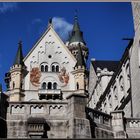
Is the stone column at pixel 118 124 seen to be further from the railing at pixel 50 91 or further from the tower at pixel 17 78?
the railing at pixel 50 91

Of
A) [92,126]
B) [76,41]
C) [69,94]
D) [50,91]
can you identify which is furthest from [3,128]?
[76,41]

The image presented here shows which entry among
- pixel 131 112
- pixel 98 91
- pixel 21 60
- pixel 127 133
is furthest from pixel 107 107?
pixel 127 133

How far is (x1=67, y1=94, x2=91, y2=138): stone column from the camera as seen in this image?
17.0 metres

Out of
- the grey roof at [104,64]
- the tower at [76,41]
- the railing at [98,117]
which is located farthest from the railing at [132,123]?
the tower at [76,41]

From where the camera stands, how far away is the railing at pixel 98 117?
1870 cm

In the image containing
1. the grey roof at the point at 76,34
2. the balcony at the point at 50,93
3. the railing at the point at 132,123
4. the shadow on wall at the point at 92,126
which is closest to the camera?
the shadow on wall at the point at 92,126

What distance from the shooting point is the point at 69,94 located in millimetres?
21047

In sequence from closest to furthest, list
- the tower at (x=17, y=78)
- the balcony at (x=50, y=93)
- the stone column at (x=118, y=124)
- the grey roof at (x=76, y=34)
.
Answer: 1. the stone column at (x=118, y=124)
2. the tower at (x=17, y=78)
3. the balcony at (x=50, y=93)
4. the grey roof at (x=76, y=34)

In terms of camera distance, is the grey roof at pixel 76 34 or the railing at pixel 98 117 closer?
the railing at pixel 98 117

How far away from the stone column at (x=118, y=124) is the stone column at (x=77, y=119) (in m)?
2.49

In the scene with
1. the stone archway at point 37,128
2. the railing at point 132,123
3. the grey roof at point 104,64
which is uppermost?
the grey roof at point 104,64

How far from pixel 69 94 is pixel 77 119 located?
379 centimetres

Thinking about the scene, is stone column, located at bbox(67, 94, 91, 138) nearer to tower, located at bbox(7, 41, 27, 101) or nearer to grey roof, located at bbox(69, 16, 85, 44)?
tower, located at bbox(7, 41, 27, 101)

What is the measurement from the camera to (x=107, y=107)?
4244 centimetres
